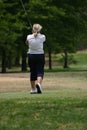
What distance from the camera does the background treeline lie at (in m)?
40.2

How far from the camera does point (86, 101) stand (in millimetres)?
11141

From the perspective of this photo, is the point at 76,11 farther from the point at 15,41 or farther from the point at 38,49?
the point at 38,49

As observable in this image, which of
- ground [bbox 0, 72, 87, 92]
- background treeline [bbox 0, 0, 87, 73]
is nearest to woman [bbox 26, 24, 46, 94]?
ground [bbox 0, 72, 87, 92]

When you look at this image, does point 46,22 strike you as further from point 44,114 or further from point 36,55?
point 44,114

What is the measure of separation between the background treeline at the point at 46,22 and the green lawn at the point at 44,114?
93.0 ft

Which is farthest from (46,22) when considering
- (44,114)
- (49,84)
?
(44,114)

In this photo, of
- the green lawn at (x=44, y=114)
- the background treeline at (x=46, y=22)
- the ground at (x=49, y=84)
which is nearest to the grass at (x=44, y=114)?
the green lawn at (x=44, y=114)

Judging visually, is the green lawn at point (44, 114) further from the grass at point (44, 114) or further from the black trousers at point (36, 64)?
the black trousers at point (36, 64)

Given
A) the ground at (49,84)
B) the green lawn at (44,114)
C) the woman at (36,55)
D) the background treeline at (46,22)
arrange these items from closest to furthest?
the green lawn at (44,114) < the woman at (36,55) < the ground at (49,84) < the background treeline at (46,22)

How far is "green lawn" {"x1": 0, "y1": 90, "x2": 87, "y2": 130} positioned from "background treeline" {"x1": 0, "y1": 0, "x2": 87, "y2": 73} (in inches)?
1116

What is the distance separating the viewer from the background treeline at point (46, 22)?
4022 cm

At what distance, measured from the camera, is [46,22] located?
43.2m

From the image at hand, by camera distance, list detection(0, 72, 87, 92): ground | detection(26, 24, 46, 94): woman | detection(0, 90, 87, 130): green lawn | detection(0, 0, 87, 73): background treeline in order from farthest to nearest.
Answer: detection(0, 0, 87, 73): background treeline, detection(0, 72, 87, 92): ground, detection(26, 24, 46, 94): woman, detection(0, 90, 87, 130): green lawn

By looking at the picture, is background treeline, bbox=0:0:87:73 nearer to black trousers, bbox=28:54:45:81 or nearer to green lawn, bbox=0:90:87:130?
black trousers, bbox=28:54:45:81
